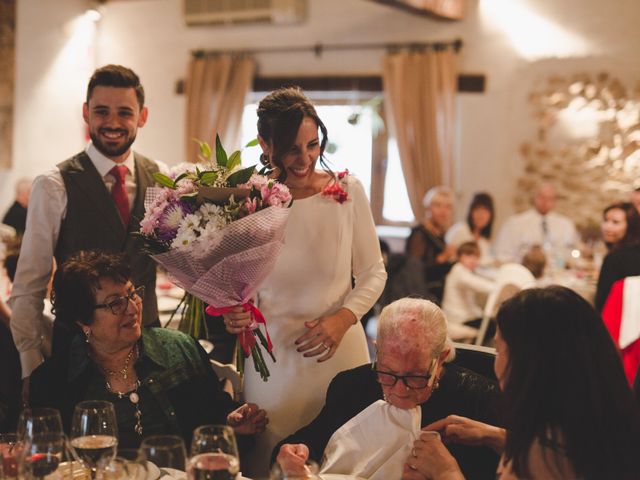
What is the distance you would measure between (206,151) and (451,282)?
3.67 m

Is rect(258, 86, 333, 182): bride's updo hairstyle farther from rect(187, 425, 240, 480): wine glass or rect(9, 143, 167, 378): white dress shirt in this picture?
rect(187, 425, 240, 480): wine glass

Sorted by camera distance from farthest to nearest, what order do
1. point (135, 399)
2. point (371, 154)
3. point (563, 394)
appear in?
point (371, 154) → point (135, 399) → point (563, 394)

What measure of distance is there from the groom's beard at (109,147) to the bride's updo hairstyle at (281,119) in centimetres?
60

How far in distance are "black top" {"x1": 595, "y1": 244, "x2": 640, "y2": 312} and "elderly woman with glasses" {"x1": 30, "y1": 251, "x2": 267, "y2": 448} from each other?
2871 mm

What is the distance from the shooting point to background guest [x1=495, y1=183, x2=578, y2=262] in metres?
8.18

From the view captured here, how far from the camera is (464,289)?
227 inches

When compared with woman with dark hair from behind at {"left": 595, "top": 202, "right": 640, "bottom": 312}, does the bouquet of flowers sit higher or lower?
higher

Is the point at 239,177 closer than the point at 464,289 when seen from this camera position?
Yes

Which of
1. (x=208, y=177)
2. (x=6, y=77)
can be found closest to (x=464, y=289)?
(x=208, y=177)

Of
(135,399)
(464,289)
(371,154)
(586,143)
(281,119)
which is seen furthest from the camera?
(371,154)

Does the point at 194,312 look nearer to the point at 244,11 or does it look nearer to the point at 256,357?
the point at 256,357

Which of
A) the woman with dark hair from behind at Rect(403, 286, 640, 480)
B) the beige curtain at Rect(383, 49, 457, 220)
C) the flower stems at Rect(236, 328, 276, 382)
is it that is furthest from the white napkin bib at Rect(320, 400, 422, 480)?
the beige curtain at Rect(383, 49, 457, 220)

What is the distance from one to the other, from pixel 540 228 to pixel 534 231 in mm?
69

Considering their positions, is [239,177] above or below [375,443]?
above
